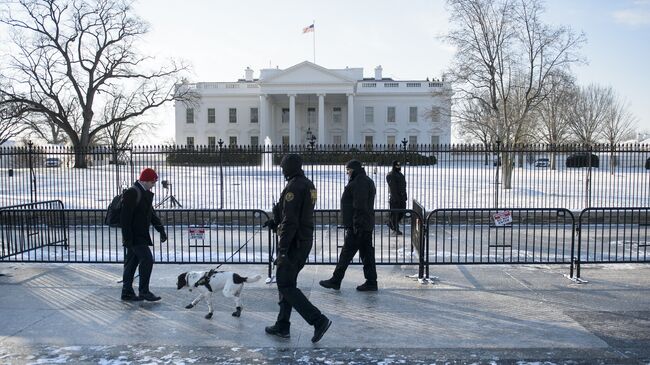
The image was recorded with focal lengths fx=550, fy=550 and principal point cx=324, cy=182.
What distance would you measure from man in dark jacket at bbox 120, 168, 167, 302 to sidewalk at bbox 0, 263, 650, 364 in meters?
0.24

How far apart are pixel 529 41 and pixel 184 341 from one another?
24145 millimetres

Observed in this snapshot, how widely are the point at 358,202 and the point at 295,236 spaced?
2423 mm

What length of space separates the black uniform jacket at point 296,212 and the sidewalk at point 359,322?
118cm

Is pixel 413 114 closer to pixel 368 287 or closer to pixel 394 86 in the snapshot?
pixel 394 86

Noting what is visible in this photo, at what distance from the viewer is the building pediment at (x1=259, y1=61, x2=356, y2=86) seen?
6694 cm

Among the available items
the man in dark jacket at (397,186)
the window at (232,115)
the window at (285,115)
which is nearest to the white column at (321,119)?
the window at (285,115)

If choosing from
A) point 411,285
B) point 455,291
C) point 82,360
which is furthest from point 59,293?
point 455,291

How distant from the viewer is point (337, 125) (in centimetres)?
7312

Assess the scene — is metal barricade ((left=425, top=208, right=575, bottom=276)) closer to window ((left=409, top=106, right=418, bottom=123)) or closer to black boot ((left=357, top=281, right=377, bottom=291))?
black boot ((left=357, top=281, right=377, bottom=291))

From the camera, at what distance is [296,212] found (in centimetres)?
563

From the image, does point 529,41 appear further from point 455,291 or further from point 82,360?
point 82,360

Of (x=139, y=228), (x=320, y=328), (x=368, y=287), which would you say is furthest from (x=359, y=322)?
(x=139, y=228)

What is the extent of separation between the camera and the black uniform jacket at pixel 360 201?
7977 mm

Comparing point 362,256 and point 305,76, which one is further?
point 305,76
